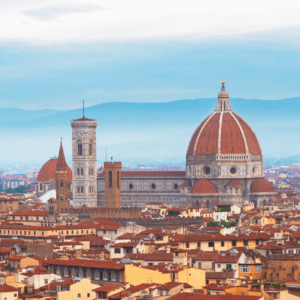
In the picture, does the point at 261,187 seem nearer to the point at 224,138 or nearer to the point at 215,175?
the point at 215,175

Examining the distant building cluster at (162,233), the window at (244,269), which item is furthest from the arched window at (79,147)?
the window at (244,269)

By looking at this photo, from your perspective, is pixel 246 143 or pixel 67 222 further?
pixel 246 143

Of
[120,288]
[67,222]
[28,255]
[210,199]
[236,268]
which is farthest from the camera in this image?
[210,199]

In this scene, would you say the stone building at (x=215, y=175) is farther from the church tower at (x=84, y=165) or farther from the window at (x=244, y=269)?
the window at (x=244, y=269)

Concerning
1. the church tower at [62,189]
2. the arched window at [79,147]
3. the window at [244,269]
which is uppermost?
the arched window at [79,147]

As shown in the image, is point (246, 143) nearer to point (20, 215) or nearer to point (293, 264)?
point (20, 215)

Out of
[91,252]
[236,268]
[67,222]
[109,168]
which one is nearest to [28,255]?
[91,252]

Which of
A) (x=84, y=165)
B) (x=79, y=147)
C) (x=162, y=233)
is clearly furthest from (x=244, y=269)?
(x=79, y=147)
